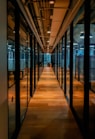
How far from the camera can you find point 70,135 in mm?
5367

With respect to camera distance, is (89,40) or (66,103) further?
(66,103)

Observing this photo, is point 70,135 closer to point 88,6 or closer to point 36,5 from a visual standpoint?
point 88,6

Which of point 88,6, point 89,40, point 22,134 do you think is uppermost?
point 88,6

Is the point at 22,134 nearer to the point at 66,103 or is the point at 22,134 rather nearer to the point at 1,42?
the point at 1,42

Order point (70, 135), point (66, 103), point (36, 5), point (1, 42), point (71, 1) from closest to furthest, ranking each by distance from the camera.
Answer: point (1, 42), point (70, 135), point (71, 1), point (36, 5), point (66, 103)

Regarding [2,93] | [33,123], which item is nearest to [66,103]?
[33,123]

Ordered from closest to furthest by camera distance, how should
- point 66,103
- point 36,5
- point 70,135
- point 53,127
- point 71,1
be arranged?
1. point 70,135
2. point 53,127
3. point 71,1
4. point 36,5
5. point 66,103

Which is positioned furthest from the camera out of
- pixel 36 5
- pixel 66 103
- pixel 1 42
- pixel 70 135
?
pixel 66 103

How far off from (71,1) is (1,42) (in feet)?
12.9

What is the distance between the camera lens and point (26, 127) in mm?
5980

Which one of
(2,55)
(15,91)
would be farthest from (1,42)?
(15,91)

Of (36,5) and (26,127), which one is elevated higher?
(36,5)

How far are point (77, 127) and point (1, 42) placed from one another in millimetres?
3353

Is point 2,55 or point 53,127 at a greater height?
point 2,55
